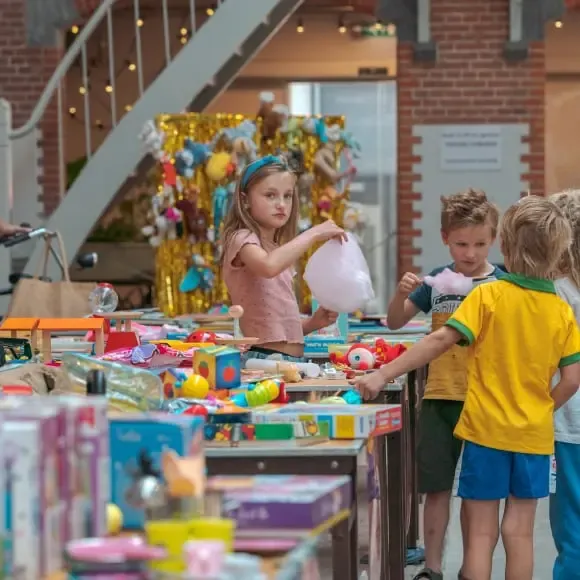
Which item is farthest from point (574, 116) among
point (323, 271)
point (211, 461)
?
point (211, 461)

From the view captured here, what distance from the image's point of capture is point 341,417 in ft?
9.56

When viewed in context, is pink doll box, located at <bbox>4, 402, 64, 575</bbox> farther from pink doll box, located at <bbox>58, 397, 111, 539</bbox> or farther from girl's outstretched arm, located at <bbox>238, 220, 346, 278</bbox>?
girl's outstretched arm, located at <bbox>238, 220, 346, 278</bbox>

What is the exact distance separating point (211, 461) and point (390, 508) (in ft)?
5.80

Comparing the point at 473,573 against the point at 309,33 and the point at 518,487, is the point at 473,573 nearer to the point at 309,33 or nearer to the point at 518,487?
the point at 518,487

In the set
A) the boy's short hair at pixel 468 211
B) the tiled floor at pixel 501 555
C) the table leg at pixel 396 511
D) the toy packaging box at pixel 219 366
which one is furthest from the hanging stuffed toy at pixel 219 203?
the toy packaging box at pixel 219 366

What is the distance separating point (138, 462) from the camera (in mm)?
2070

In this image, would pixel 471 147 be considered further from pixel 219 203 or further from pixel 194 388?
pixel 194 388

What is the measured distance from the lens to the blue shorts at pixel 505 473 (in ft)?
12.3

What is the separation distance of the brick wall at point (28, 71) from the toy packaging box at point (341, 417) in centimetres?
885

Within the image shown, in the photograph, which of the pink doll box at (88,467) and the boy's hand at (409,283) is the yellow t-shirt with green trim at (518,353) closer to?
the boy's hand at (409,283)

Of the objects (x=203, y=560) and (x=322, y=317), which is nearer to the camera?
(x=203, y=560)

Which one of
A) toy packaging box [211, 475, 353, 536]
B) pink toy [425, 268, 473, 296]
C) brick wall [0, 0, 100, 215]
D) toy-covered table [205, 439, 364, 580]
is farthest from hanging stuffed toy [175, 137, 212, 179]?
toy packaging box [211, 475, 353, 536]

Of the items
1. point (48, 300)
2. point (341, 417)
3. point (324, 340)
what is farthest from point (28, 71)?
point (341, 417)

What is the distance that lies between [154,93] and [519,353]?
6.98 metres
